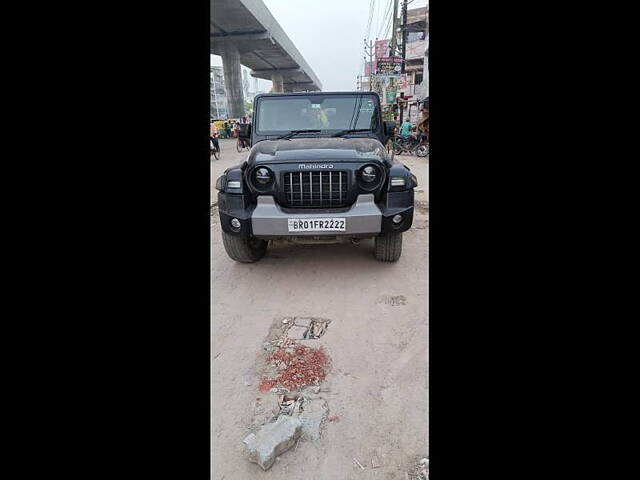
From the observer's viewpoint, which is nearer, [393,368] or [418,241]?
[393,368]

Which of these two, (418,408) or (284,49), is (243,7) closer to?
(284,49)

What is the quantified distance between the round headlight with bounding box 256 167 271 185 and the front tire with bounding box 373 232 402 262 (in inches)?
50.4

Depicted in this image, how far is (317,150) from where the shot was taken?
3684 millimetres

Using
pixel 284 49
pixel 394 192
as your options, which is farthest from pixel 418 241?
pixel 284 49

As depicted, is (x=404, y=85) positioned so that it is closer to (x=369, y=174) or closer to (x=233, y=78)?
(x=233, y=78)

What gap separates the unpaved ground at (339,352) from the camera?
1.73 meters

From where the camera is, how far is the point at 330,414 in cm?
199

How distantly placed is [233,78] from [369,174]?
3511 centimetres

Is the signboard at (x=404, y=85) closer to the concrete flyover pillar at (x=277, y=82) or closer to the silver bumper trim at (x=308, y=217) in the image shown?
the silver bumper trim at (x=308, y=217)

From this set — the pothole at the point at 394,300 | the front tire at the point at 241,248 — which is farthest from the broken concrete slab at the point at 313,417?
the front tire at the point at 241,248

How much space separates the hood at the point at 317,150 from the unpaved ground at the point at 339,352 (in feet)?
3.89

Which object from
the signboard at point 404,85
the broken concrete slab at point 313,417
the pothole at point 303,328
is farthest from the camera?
the signboard at point 404,85
